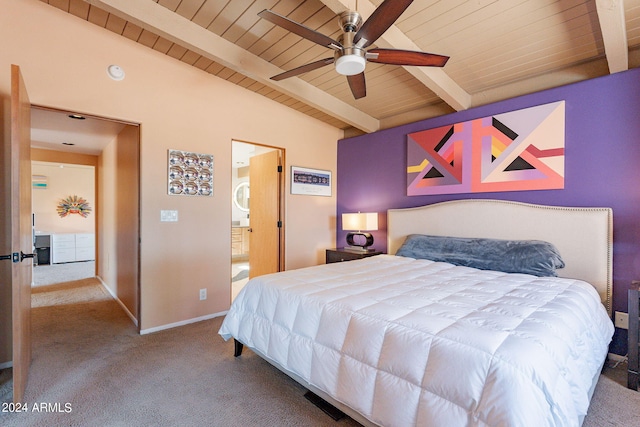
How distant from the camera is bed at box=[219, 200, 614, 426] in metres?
1.07

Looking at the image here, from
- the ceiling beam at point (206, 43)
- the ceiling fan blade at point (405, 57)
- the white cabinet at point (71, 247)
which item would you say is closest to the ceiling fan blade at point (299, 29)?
the ceiling fan blade at point (405, 57)

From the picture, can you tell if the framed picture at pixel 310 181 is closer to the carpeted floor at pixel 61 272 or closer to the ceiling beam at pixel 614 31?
the ceiling beam at pixel 614 31

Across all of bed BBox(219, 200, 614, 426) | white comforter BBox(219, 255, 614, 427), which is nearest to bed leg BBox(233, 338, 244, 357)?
bed BBox(219, 200, 614, 426)

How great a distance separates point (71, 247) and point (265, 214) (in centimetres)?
562

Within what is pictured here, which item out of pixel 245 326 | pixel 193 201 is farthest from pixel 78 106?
pixel 245 326

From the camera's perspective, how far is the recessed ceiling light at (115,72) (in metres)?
2.60

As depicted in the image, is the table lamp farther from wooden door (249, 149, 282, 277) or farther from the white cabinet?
the white cabinet

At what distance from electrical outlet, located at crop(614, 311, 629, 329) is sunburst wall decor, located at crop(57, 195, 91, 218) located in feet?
31.9

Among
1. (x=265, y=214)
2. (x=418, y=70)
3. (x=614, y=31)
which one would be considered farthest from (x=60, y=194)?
(x=614, y=31)

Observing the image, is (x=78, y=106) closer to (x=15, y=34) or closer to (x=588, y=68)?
(x=15, y=34)

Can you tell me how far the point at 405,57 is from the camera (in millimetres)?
1983

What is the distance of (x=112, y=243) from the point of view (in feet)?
13.9

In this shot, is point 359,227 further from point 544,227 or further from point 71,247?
point 71,247

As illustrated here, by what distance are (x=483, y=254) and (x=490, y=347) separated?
5.81ft
